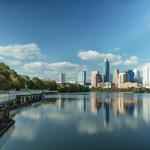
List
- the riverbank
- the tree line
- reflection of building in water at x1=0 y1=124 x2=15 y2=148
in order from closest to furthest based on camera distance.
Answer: reflection of building in water at x1=0 y1=124 x2=15 y2=148 < the riverbank < the tree line

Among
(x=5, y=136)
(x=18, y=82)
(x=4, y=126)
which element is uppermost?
(x=18, y=82)

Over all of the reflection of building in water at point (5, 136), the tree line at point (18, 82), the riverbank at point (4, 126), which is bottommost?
the reflection of building in water at point (5, 136)

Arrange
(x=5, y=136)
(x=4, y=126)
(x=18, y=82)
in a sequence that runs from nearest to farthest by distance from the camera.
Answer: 1. (x=5, y=136)
2. (x=4, y=126)
3. (x=18, y=82)

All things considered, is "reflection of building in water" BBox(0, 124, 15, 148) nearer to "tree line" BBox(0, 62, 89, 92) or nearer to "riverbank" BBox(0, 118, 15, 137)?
"riverbank" BBox(0, 118, 15, 137)

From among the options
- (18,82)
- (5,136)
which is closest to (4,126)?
(5,136)

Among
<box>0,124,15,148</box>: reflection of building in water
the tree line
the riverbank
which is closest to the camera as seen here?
<box>0,124,15,148</box>: reflection of building in water

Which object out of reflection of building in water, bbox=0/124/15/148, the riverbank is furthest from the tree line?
reflection of building in water, bbox=0/124/15/148

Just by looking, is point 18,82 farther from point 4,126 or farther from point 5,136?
point 5,136

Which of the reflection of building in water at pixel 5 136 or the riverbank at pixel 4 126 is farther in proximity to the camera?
the riverbank at pixel 4 126

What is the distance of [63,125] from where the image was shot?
37.5 m

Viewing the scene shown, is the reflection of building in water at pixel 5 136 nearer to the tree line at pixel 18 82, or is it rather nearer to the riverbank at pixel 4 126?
the riverbank at pixel 4 126

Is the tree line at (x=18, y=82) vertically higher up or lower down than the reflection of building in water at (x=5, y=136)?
higher up

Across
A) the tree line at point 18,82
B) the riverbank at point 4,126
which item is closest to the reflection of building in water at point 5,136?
the riverbank at point 4,126

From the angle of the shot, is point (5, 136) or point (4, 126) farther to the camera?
point (4, 126)
